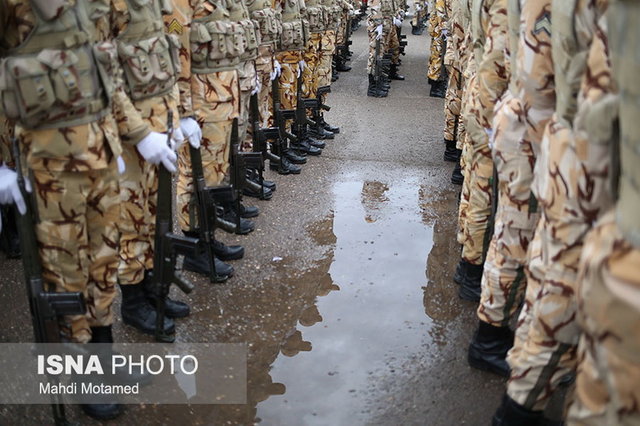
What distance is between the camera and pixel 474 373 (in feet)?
10.1

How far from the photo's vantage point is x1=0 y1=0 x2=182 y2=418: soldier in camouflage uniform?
228 cm

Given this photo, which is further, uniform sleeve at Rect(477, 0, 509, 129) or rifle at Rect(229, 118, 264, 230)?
rifle at Rect(229, 118, 264, 230)

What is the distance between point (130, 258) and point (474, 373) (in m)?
1.76

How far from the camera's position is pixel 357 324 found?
3.50 m

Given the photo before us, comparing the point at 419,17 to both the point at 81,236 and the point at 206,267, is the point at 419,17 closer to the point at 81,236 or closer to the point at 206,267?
the point at 206,267

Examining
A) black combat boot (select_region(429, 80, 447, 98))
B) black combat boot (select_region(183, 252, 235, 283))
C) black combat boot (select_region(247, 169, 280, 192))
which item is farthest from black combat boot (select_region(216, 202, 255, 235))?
black combat boot (select_region(429, 80, 447, 98))

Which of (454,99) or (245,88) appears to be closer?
(245,88)

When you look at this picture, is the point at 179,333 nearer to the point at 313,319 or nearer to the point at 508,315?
the point at 313,319

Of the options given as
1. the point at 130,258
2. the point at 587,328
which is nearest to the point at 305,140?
the point at 130,258

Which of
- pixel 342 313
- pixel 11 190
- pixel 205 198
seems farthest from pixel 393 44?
pixel 11 190

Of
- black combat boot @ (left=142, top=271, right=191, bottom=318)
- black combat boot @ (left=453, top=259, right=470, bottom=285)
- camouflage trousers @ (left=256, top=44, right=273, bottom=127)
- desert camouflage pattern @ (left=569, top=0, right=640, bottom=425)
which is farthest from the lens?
camouflage trousers @ (left=256, top=44, right=273, bottom=127)

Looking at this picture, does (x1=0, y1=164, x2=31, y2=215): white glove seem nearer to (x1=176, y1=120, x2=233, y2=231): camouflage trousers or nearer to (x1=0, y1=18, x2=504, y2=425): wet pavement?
(x1=0, y1=18, x2=504, y2=425): wet pavement

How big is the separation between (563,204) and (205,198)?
220 centimetres

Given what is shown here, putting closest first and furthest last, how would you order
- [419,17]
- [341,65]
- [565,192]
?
[565,192] → [341,65] → [419,17]
